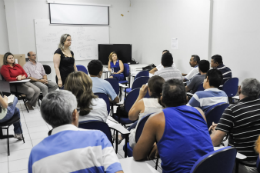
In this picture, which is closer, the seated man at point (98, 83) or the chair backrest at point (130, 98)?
the seated man at point (98, 83)

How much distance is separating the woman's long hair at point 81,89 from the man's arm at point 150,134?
2.21 ft

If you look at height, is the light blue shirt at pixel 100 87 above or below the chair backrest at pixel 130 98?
above

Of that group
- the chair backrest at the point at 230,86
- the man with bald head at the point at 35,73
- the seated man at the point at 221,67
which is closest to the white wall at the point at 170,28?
the seated man at the point at 221,67

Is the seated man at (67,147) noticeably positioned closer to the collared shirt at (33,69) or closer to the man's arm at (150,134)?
the man's arm at (150,134)

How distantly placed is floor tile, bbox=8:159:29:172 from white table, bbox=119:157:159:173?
1.73 m

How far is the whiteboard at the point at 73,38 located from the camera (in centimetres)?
670

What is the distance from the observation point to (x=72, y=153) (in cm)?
97

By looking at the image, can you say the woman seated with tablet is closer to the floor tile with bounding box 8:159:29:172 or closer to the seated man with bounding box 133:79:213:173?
the seated man with bounding box 133:79:213:173

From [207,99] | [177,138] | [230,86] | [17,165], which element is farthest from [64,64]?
[177,138]

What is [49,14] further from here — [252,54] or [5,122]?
[252,54]

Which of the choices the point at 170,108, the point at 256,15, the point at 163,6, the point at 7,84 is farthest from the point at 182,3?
the point at 170,108

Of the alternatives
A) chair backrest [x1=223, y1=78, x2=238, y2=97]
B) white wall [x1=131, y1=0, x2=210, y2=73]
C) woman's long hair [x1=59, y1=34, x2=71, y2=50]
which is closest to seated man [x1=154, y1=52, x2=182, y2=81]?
chair backrest [x1=223, y1=78, x2=238, y2=97]

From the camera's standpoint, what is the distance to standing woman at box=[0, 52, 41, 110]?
15.6 ft

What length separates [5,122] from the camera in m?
2.91
